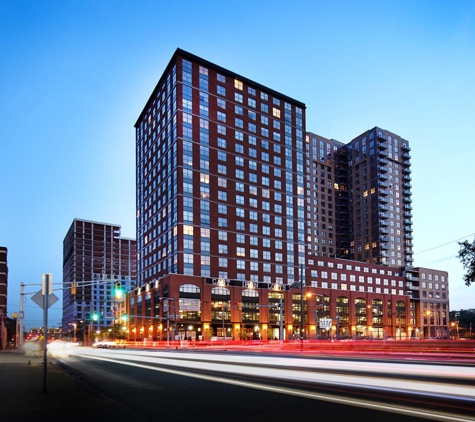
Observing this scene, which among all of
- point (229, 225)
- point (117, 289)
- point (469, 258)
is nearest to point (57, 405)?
point (117, 289)

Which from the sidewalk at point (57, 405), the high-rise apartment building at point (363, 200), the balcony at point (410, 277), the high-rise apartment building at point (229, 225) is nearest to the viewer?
the sidewalk at point (57, 405)

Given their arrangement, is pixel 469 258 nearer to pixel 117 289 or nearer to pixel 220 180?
pixel 117 289

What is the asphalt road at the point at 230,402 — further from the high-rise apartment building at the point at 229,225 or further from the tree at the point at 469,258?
the high-rise apartment building at the point at 229,225

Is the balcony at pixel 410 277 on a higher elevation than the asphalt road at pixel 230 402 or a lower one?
lower


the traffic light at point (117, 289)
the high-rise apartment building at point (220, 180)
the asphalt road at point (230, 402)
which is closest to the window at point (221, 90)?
the high-rise apartment building at point (220, 180)

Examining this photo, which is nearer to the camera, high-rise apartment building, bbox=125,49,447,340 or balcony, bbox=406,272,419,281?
high-rise apartment building, bbox=125,49,447,340

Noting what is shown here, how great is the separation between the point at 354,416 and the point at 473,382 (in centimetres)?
787

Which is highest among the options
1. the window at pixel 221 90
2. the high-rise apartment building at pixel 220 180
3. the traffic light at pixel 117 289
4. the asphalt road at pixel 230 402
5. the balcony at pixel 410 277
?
the window at pixel 221 90

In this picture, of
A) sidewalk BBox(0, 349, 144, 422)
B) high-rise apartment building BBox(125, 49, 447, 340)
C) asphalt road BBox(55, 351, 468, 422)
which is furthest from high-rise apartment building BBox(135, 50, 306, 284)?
sidewalk BBox(0, 349, 144, 422)

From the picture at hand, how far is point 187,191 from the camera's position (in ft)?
336

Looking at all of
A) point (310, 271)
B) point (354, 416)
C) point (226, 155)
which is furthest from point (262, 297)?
point (354, 416)

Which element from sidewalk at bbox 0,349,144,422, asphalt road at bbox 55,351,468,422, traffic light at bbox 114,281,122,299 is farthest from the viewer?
traffic light at bbox 114,281,122,299

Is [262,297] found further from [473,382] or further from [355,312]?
[473,382]

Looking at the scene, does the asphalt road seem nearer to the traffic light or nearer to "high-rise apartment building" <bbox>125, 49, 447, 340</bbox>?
the traffic light
